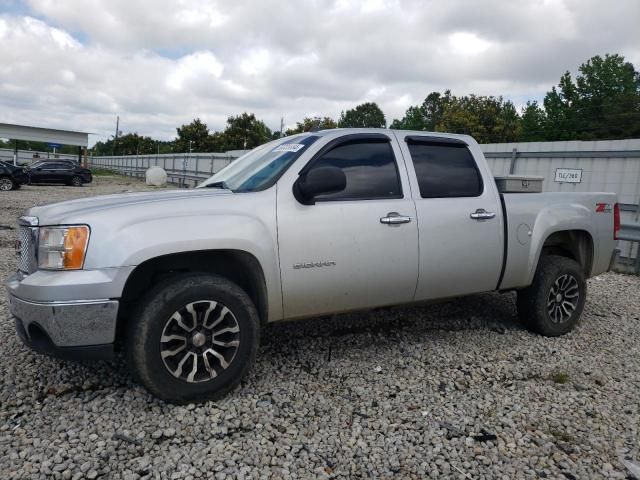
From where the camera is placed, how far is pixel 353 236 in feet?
11.3

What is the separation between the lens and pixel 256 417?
3.02 meters

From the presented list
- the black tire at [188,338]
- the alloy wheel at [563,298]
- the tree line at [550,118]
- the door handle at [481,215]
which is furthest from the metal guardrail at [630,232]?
the tree line at [550,118]

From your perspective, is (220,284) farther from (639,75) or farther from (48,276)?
(639,75)

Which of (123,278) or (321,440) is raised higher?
(123,278)

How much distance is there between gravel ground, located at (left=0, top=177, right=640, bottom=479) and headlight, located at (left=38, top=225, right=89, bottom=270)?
0.92 meters

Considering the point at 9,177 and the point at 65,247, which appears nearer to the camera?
the point at 65,247

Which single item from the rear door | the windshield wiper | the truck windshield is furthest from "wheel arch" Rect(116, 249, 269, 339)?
the rear door

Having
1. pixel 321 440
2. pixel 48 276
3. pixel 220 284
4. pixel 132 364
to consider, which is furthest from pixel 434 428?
pixel 48 276

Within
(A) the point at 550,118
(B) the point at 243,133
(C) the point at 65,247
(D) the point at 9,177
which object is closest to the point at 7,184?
(D) the point at 9,177

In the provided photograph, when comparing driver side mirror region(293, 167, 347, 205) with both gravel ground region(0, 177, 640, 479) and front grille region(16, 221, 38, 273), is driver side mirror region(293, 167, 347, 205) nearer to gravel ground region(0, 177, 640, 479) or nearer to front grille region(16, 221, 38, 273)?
gravel ground region(0, 177, 640, 479)

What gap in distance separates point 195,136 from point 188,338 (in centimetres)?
5393

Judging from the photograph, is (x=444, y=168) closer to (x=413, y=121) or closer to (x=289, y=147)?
(x=289, y=147)

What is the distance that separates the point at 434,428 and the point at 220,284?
5.06ft

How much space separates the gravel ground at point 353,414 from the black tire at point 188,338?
16cm
